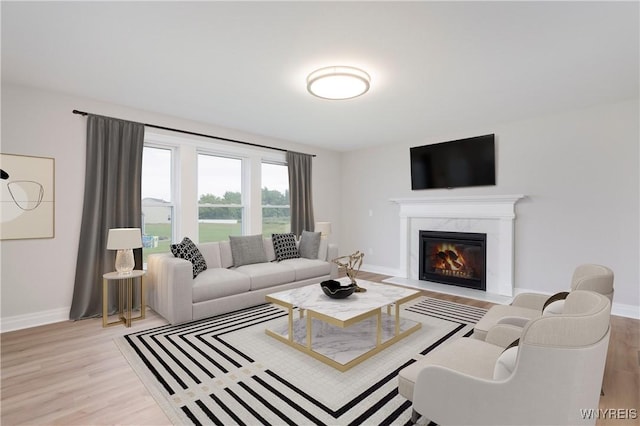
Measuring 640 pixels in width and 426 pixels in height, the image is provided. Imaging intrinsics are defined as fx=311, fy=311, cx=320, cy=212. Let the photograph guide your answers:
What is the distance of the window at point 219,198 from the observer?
4.89 m

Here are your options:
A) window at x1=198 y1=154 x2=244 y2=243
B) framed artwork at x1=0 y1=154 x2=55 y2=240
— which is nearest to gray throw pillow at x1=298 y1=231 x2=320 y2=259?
window at x1=198 y1=154 x2=244 y2=243

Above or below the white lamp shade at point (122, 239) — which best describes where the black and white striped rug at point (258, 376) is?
below

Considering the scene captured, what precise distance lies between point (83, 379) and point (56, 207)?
2109mm

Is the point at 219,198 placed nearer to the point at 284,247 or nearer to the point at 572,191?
the point at 284,247

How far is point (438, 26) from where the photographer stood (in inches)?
87.0

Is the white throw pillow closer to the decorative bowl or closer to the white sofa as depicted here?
the decorative bowl

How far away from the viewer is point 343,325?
2.35 metres

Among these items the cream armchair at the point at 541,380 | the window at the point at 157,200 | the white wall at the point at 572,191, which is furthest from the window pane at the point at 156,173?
the white wall at the point at 572,191

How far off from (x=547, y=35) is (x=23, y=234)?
16.8 feet

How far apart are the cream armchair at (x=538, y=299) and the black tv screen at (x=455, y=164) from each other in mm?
2445

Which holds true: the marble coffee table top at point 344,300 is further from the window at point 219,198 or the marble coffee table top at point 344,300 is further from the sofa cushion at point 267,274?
the window at point 219,198

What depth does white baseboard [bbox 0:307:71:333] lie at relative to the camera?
318cm

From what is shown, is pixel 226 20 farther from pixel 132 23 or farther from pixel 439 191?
pixel 439 191

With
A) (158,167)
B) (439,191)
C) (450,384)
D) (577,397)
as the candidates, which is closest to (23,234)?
(158,167)
